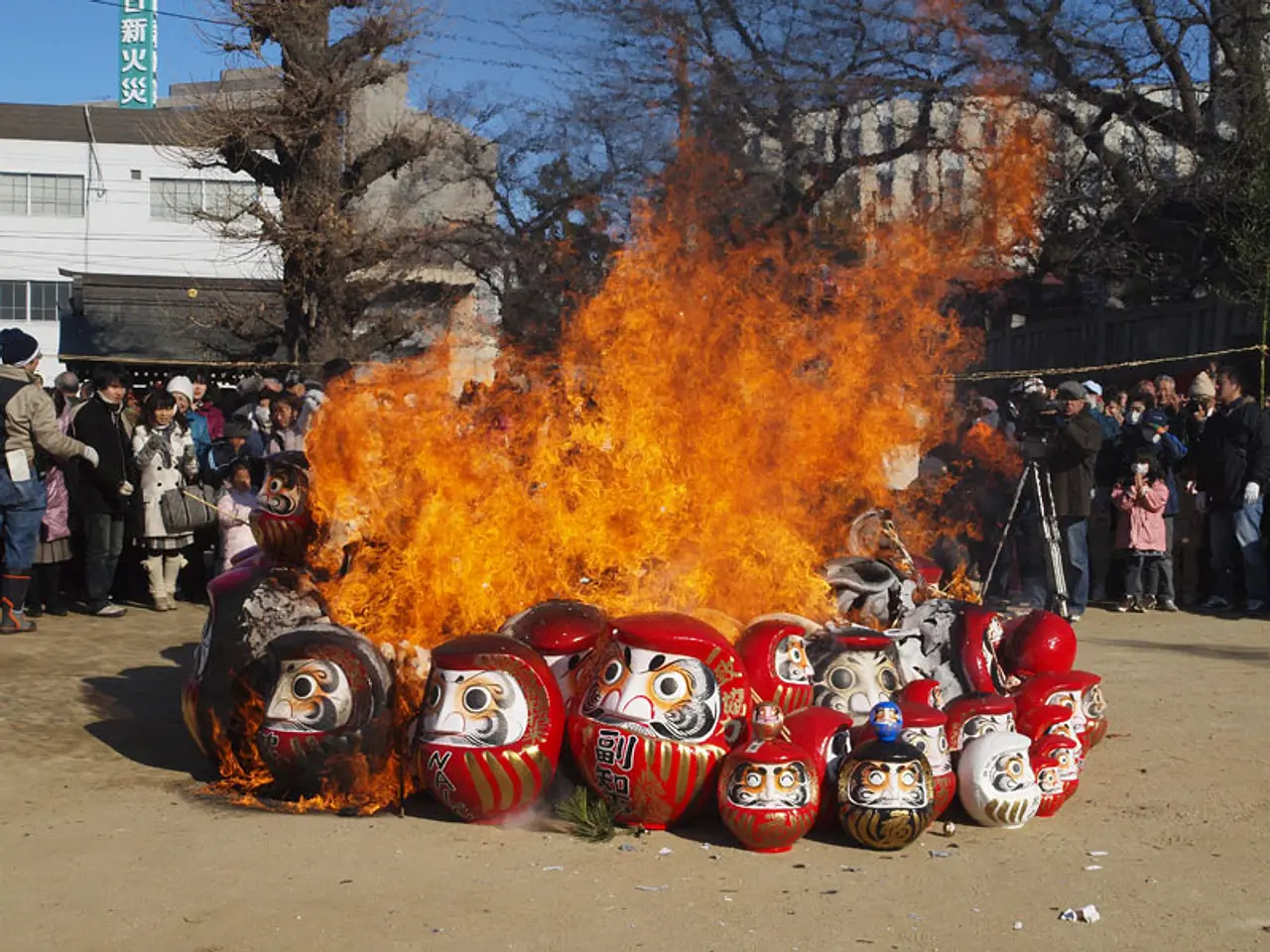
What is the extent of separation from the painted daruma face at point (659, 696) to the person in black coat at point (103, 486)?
6151 mm

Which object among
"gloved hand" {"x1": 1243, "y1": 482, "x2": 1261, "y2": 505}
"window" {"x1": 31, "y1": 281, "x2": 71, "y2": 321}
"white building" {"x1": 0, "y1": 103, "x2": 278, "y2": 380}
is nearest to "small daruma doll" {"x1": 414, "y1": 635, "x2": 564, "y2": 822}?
"gloved hand" {"x1": 1243, "y1": 482, "x2": 1261, "y2": 505}

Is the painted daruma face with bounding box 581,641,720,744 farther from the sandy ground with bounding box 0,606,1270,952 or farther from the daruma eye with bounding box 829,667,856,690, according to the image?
the daruma eye with bounding box 829,667,856,690

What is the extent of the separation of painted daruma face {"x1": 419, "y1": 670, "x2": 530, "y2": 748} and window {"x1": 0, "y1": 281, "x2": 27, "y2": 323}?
38573mm

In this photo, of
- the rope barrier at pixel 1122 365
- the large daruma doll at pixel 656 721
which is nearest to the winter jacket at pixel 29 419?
the large daruma doll at pixel 656 721

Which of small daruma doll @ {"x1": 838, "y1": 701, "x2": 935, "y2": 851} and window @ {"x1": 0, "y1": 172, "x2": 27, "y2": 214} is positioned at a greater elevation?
window @ {"x1": 0, "y1": 172, "x2": 27, "y2": 214}

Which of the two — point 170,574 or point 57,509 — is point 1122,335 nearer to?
point 170,574

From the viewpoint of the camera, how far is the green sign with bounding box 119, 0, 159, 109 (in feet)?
130

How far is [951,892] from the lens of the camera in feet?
16.3

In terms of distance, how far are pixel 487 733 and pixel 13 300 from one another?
3916 cm

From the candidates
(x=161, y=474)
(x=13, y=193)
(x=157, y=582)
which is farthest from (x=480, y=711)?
(x=13, y=193)

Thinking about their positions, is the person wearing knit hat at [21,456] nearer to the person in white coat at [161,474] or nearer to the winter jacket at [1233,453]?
the person in white coat at [161,474]

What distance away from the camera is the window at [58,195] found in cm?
3862

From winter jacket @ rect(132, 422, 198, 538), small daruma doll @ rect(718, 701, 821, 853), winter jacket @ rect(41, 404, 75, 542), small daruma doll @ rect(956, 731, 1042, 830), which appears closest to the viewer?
small daruma doll @ rect(718, 701, 821, 853)

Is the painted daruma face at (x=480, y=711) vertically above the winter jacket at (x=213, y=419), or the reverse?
the winter jacket at (x=213, y=419)
